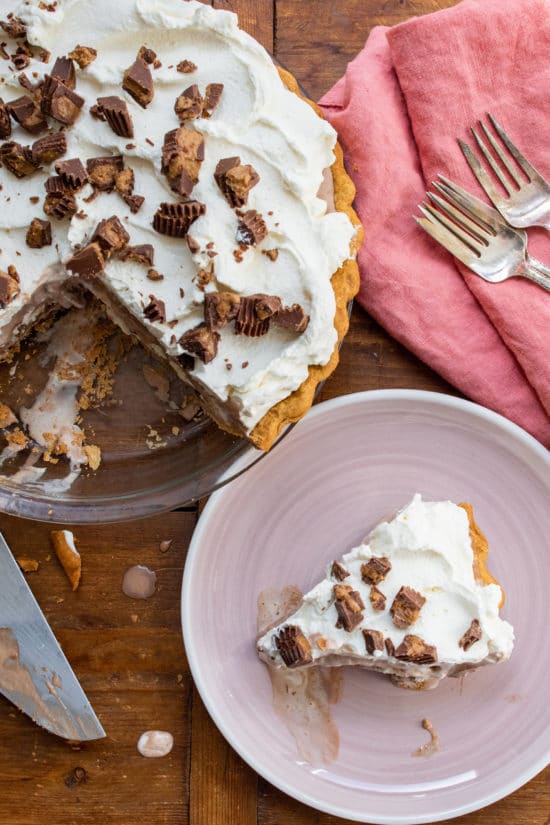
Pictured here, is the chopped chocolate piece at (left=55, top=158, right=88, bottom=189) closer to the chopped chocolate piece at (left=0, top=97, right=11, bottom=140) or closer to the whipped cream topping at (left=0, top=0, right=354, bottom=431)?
the whipped cream topping at (left=0, top=0, right=354, bottom=431)

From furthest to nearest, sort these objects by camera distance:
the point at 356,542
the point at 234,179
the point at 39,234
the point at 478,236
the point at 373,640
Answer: the point at 356,542, the point at 478,236, the point at 373,640, the point at 39,234, the point at 234,179

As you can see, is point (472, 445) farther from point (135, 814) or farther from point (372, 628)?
point (135, 814)

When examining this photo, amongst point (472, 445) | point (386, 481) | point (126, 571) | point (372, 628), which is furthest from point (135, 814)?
point (472, 445)

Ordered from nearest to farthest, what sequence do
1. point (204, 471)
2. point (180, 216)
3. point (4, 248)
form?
1. point (180, 216)
2. point (4, 248)
3. point (204, 471)

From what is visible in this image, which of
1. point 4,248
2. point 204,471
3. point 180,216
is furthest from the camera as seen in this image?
point 204,471

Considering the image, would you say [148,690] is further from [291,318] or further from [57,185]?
[57,185]

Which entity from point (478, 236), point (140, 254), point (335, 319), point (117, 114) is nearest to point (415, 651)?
point (335, 319)
